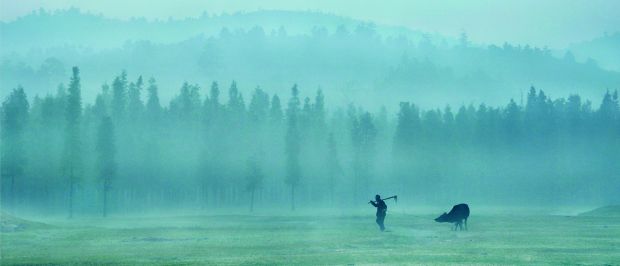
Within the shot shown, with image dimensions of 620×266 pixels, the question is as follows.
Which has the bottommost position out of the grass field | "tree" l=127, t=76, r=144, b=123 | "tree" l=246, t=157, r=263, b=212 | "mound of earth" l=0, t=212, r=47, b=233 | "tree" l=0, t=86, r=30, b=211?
the grass field

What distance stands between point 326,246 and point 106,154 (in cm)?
6161

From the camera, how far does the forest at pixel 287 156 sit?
337ft

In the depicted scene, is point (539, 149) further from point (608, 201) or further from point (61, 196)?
point (61, 196)

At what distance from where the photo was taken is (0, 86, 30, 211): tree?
90938 mm

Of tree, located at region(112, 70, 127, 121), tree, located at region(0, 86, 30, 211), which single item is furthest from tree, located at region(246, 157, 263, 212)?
tree, located at region(0, 86, 30, 211)

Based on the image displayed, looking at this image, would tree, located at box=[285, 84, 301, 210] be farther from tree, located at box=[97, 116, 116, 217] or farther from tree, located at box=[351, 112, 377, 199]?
tree, located at box=[97, 116, 116, 217]

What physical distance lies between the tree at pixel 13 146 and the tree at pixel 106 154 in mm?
11235

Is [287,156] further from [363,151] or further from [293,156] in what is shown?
[363,151]

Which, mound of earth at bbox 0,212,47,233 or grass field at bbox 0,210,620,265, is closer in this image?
grass field at bbox 0,210,620,265

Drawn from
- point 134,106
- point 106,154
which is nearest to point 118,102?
point 134,106

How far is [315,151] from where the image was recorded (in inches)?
4833

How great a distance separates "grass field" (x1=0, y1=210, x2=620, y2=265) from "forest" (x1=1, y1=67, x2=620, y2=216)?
171ft

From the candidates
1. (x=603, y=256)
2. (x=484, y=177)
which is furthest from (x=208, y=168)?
(x=603, y=256)

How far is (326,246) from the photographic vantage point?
1415 inches
